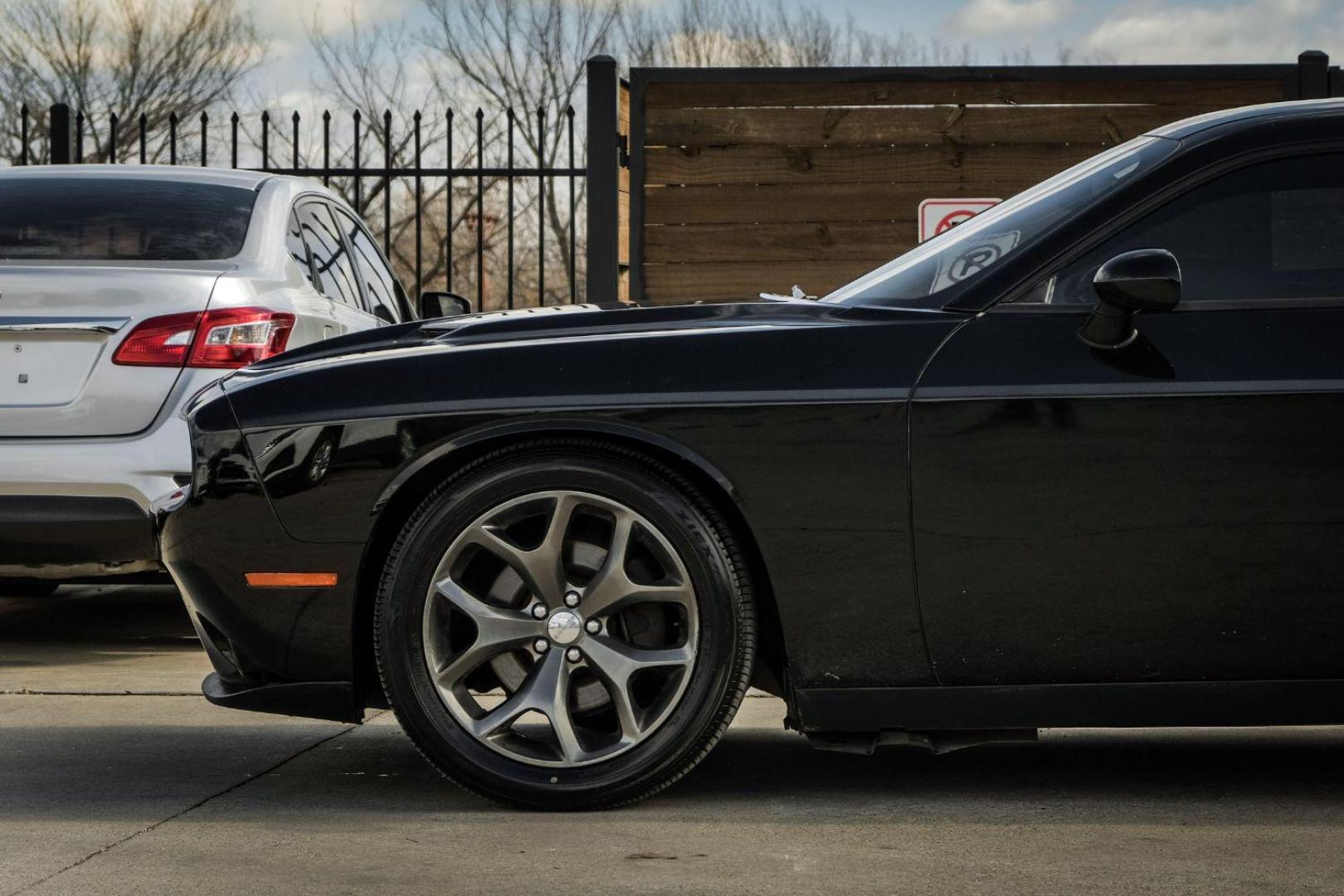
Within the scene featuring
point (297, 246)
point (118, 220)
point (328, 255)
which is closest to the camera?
point (118, 220)

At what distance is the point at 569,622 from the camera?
3.92m

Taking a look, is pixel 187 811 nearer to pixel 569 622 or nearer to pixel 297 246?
pixel 569 622

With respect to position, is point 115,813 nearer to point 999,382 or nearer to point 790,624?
point 790,624

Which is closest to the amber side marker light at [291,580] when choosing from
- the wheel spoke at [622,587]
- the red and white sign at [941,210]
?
the wheel spoke at [622,587]

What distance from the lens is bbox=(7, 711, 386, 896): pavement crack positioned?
11.3 ft

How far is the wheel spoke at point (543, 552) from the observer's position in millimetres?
3904

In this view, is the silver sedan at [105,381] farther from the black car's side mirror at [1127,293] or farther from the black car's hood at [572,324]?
the black car's side mirror at [1127,293]

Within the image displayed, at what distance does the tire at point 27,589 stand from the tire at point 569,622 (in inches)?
182

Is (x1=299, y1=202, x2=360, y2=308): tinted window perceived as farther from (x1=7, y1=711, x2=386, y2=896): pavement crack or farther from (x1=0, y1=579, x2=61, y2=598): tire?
(x1=7, y1=711, x2=386, y2=896): pavement crack

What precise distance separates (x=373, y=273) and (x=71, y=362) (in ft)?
7.10

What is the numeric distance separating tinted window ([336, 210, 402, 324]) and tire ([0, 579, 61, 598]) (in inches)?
77.7

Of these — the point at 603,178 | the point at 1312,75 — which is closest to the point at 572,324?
the point at 603,178

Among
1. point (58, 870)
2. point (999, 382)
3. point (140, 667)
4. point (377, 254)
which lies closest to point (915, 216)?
point (377, 254)

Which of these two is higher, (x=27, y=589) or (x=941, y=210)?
(x=941, y=210)
